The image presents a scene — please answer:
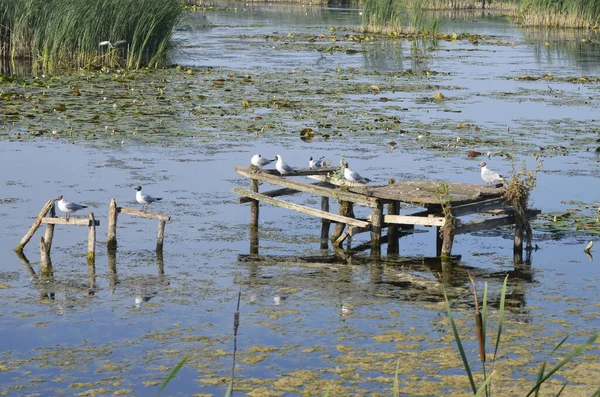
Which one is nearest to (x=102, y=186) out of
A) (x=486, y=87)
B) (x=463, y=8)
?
(x=486, y=87)

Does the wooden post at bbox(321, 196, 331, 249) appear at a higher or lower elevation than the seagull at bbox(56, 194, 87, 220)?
lower

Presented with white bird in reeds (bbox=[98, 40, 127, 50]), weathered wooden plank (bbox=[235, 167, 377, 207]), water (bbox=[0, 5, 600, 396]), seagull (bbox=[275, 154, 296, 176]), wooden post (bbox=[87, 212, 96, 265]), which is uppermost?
white bird in reeds (bbox=[98, 40, 127, 50])

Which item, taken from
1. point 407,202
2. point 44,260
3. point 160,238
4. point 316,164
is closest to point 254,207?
point 316,164

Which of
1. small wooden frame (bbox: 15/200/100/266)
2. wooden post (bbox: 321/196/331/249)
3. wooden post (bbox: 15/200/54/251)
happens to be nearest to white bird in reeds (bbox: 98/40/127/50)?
wooden post (bbox: 321/196/331/249)

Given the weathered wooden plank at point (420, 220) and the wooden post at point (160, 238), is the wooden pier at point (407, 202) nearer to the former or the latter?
the weathered wooden plank at point (420, 220)

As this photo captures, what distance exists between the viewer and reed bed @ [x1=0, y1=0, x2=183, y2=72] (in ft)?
78.8

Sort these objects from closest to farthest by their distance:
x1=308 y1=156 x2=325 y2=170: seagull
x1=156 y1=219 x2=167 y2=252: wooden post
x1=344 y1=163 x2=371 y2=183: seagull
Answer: x1=156 y1=219 x2=167 y2=252: wooden post, x1=344 y1=163 x2=371 y2=183: seagull, x1=308 y1=156 x2=325 y2=170: seagull

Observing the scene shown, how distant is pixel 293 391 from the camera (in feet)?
22.7

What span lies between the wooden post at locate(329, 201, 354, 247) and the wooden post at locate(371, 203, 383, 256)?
42 centimetres

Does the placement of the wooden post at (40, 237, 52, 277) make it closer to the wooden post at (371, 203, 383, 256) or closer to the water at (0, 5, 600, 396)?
the water at (0, 5, 600, 396)

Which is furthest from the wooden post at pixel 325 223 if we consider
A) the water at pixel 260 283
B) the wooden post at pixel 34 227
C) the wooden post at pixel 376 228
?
the wooden post at pixel 34 227

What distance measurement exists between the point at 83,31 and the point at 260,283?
16179 mm

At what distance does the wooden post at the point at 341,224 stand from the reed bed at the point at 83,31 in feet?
46.2

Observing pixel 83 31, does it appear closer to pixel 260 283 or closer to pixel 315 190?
pixel 315 190
